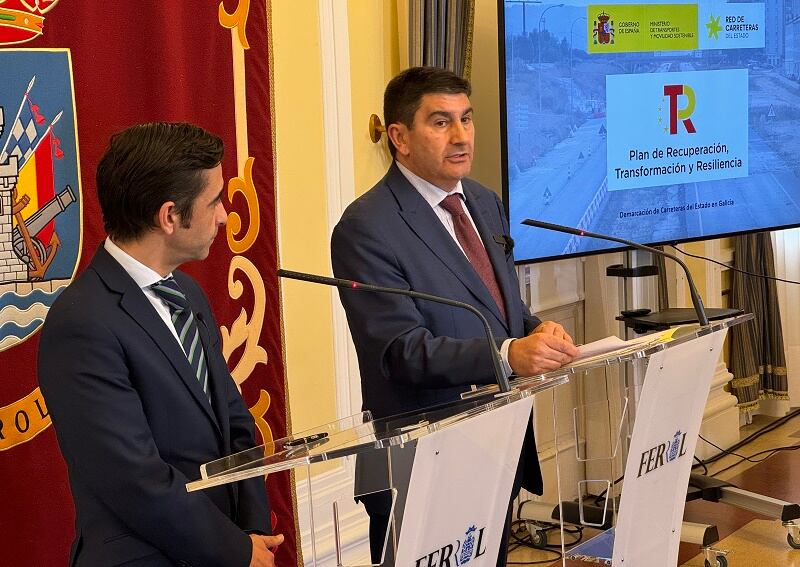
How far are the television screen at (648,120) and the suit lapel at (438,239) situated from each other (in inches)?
57.1

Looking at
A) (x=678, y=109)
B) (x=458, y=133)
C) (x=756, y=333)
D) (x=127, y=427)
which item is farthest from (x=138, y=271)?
(x=756, y=333)

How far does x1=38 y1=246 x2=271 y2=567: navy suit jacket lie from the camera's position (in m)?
1.90

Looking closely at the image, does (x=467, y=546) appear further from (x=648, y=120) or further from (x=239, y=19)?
(x=648, y=120)

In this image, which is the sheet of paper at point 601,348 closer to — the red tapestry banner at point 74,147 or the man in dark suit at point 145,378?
the man in dark suit at point 145,378

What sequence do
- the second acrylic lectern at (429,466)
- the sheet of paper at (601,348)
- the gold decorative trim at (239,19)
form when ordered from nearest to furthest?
the second acrylic lectern at (429,466) < the sheet of paper at (601,348) < the gold decorative trim at (239,19)

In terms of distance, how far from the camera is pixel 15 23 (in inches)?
108

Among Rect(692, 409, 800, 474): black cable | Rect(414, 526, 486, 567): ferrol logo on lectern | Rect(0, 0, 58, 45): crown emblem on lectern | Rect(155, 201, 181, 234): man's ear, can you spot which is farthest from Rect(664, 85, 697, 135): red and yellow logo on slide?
Rect(155, 201, 181, 234): man's ear

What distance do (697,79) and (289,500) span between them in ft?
8.10

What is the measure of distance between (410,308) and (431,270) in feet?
0.43

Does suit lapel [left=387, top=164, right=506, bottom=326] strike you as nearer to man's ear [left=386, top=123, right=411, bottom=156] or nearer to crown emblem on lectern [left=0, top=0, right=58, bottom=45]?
man's ear [left=386, top=123, right=411, bottom=156]

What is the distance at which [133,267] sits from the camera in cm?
203

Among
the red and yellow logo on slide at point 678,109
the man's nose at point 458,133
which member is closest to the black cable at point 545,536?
Result: the red and yellow logo on slide at point 678,109

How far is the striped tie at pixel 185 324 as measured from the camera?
2.07 metres

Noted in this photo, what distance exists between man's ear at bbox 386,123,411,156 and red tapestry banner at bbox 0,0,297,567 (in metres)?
0.67
